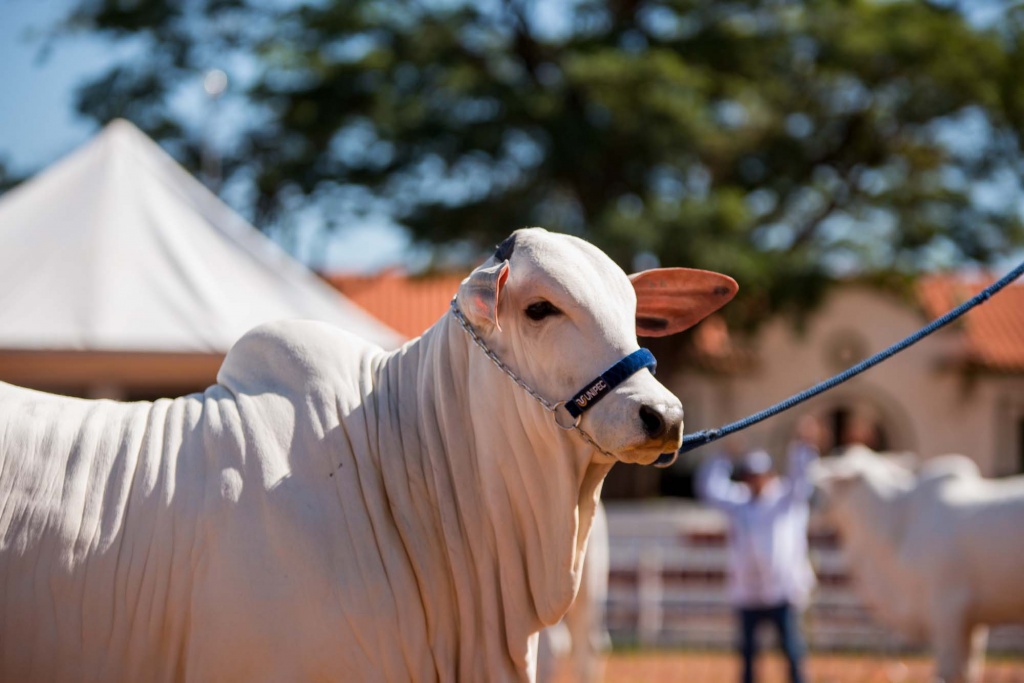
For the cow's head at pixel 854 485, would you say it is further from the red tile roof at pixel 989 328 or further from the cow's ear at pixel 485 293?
the red tile roof at pixel 989 328

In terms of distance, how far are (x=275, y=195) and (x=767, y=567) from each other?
49.2ft

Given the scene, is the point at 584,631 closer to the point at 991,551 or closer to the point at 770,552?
the point at 770,552

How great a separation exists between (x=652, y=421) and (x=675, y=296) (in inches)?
30.7

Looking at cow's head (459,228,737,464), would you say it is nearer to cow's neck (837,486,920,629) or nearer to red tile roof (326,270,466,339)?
cow's neck (837,486,920,629)

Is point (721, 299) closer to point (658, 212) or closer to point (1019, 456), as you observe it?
point (658, 212)

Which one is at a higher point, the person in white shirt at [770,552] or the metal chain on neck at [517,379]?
the metal chain on neck at [517,379]

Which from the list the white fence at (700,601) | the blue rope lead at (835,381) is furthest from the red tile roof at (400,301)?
the blue rope lead at (835,381)

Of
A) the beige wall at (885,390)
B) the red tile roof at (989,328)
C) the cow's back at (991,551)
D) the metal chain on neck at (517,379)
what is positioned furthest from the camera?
the beige wall at (885,390)

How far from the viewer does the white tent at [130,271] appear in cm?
582

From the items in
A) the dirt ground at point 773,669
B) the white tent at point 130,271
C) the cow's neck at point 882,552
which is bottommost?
the dirt ground at point 773,669

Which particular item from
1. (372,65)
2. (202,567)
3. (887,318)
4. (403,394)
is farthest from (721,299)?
(887,318)

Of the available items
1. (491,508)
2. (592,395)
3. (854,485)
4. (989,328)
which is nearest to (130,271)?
(491,508)

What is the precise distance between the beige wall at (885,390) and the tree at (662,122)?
19.4ft

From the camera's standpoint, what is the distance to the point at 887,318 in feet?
86.0
